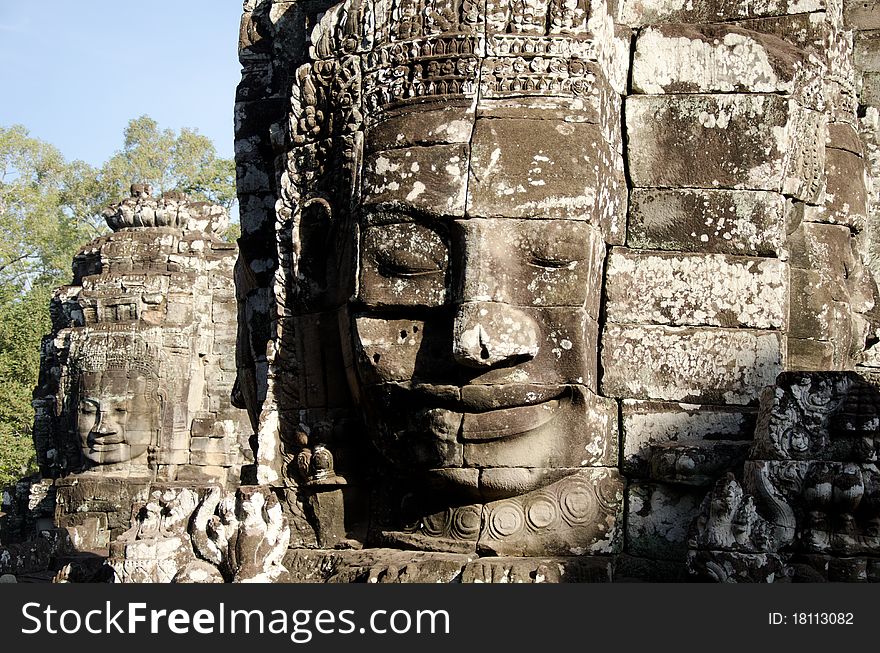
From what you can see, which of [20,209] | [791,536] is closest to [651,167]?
[791,536]

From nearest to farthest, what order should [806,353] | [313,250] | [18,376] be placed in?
[806,353] → [313,250] → [18,376]

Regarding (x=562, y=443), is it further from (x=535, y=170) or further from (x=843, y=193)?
(x=843, y=193)

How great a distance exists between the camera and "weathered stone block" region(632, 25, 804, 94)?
5.93 metres

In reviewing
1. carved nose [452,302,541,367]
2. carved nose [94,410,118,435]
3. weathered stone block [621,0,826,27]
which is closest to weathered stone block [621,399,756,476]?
carved nose [452,302,541,367]

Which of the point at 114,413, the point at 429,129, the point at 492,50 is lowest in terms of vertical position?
the point at 114,413

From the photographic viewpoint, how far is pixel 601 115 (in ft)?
18.9

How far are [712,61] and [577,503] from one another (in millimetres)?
2160

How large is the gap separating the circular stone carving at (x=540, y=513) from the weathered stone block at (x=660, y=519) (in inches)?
14.9

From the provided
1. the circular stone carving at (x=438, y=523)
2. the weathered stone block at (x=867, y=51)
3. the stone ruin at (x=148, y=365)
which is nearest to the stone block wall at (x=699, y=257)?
the circular stone carving at (x=438, y=523)

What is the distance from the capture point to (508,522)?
5.68m

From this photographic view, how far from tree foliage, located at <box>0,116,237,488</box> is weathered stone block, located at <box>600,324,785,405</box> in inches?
709

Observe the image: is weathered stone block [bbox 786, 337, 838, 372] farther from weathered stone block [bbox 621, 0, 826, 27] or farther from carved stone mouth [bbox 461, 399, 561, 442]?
weathered stone block [bbox 621, 0, 826, 27]

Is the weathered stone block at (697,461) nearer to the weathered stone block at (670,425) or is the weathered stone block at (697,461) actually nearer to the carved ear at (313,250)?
the weathered stone block at (670,425)

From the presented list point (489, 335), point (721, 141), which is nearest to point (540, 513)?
point (489, 335)
